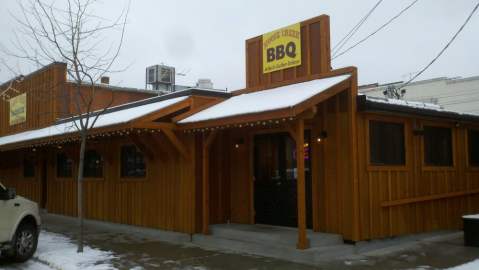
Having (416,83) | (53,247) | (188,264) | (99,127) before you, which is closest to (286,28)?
(99,127)

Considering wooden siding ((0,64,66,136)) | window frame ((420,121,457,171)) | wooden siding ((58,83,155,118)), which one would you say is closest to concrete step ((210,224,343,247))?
window frame ((420,121,457,171))

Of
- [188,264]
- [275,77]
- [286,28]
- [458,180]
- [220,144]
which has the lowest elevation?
[188,264]

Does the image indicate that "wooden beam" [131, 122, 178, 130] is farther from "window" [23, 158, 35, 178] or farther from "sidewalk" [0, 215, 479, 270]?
"window" [23, 158, 35, 178]

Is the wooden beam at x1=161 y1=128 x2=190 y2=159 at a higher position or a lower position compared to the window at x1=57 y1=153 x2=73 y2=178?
higher

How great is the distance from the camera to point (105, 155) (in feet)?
47.5

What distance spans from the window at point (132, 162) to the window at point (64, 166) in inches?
147

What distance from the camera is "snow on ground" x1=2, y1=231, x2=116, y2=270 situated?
8.99 metres

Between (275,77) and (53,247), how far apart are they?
5.93 meters

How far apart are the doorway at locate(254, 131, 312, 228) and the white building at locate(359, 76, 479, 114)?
57.4ft

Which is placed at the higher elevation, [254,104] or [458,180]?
[254,104]

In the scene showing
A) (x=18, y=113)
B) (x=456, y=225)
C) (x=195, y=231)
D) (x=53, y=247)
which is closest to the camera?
(x=53, y=247)

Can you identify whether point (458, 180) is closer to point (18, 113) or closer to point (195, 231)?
point (195, 231)

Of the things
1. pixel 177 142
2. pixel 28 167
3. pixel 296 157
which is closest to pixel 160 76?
pixel 28 167

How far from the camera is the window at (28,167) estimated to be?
19844 mm
